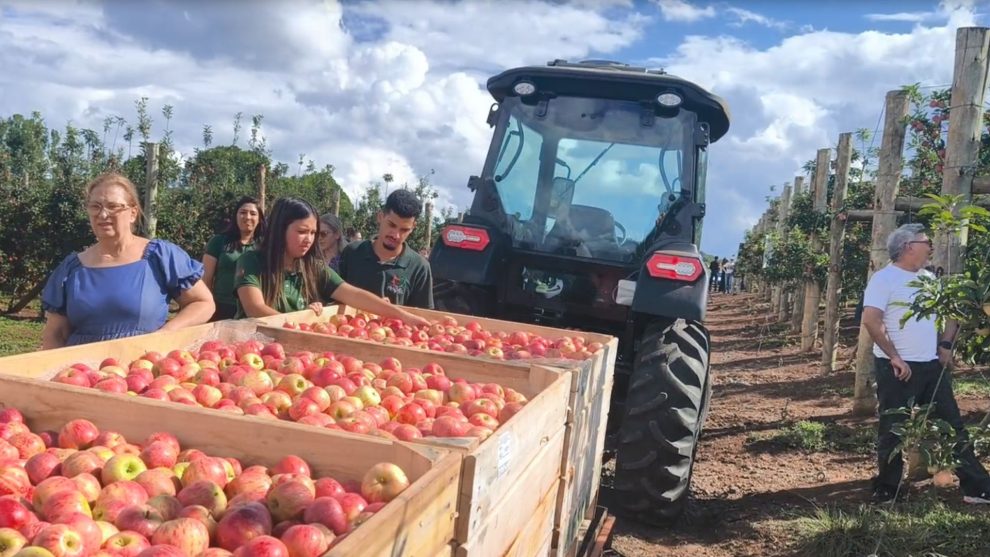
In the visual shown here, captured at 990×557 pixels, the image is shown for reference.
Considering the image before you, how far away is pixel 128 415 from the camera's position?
2.21 meters

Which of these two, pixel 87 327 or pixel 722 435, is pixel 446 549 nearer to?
pixel 87 327

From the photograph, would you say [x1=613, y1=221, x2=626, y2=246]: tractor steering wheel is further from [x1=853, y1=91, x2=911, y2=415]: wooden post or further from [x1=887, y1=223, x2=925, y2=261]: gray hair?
[x1=853, y1=91, x2=911, y2=415]: wooden post

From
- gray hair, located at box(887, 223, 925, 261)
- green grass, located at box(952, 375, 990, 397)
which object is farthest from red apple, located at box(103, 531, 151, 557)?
green grass, located at box(952, 375, 990, 397)

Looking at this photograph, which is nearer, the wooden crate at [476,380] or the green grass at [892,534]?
the wooden crate at [476,380]

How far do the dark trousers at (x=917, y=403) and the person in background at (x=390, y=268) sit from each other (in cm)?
334

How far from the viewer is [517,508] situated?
2.33 m

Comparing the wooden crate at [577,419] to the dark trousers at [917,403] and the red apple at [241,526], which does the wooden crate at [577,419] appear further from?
the dark trousers at [917,403]

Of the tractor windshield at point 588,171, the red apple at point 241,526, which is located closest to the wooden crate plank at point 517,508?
the red apple at point 241,526

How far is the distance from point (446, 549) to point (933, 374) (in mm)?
4890

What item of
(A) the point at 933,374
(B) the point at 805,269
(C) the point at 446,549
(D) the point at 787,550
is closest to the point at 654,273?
(D) the point at 787,550

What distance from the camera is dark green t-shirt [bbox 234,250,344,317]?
14.0ft

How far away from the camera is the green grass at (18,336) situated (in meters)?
9.61

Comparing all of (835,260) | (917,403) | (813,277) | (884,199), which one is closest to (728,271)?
(813,277)

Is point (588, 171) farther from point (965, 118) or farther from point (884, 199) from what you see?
point (884, 199)
